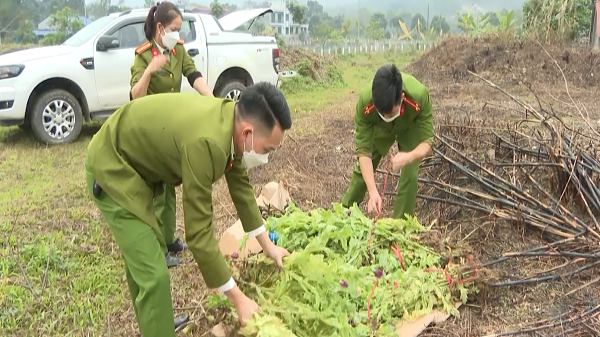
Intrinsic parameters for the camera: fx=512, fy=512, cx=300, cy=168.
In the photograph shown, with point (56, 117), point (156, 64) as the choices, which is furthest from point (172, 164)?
point (56, 117)

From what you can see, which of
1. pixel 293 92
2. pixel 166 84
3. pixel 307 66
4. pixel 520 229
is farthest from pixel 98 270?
pixel 307 66

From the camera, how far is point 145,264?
2.11 m

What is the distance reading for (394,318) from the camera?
107 inches

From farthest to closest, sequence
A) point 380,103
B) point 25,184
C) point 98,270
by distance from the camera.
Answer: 1. point 25,184
2. point 98,270
3. point 380,103

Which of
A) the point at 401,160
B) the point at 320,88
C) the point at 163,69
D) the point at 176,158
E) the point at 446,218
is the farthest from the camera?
the point at 320,88

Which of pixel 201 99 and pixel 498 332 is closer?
pixel 201 99

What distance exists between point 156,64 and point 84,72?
11.2ft

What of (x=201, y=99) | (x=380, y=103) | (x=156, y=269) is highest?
(x=201, y=99)

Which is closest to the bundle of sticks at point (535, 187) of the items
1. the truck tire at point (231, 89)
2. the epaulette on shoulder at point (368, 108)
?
the epaulette on shoulder at point (368, 108)

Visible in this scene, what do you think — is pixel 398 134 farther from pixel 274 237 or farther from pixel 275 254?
pixel 275 254

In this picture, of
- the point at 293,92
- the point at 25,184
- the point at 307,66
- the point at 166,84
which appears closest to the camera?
the point at 166,84

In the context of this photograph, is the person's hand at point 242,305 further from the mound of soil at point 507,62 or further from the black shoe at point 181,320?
the mound of soil at point 507,62

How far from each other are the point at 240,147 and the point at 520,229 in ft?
7.59

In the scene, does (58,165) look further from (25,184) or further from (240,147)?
(240,147)
